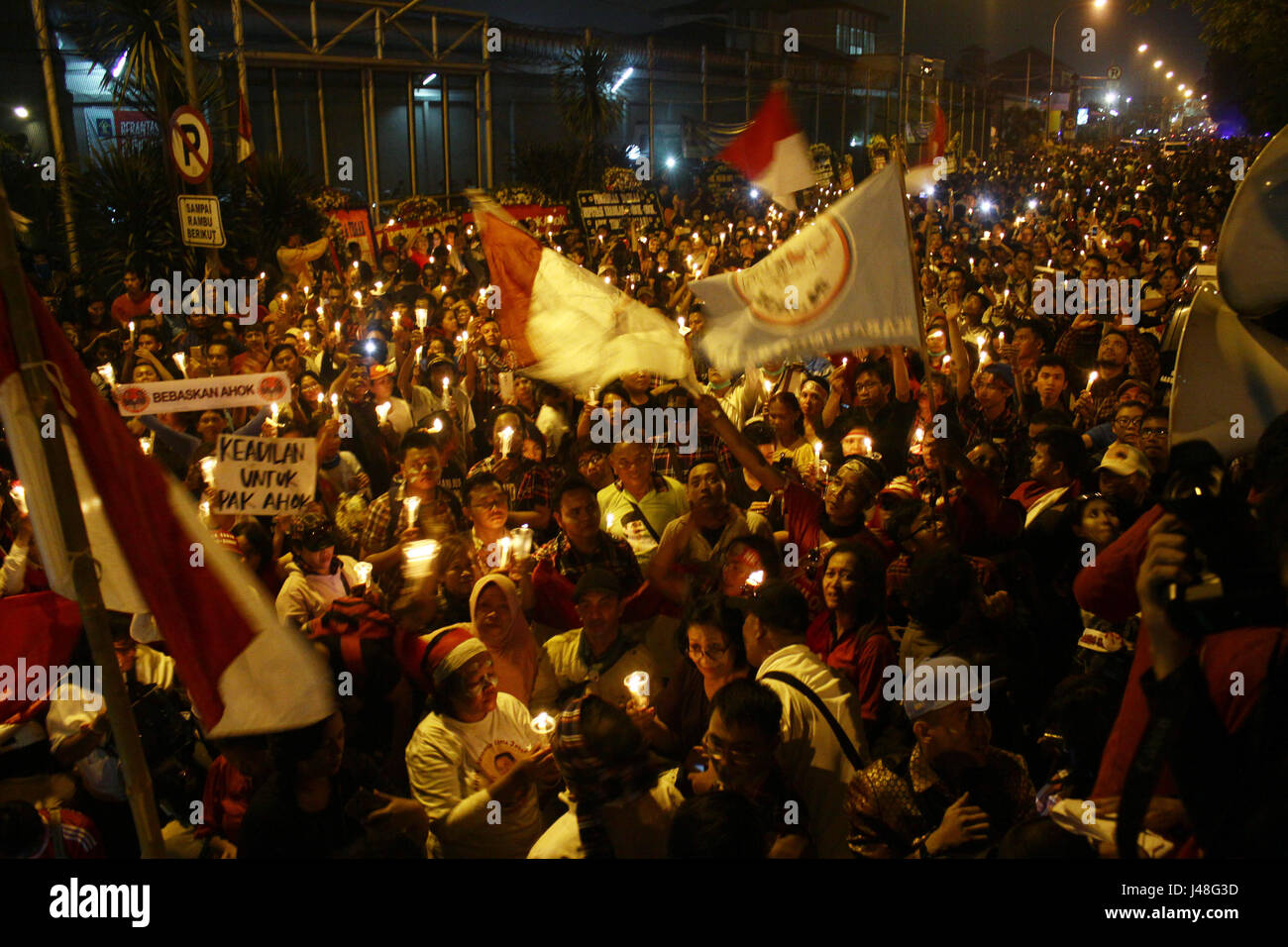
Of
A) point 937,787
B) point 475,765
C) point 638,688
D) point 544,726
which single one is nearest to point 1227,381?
point 937,787

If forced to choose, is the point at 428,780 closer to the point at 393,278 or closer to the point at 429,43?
the point at 393,278

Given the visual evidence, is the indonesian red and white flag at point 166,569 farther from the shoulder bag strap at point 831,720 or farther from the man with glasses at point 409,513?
the man with glasses at point 409,513

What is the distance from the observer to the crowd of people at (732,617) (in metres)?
2.69

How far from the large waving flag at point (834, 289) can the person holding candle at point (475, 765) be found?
2.23 metres

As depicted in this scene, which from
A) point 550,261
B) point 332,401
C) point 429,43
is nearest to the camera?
point 550,261

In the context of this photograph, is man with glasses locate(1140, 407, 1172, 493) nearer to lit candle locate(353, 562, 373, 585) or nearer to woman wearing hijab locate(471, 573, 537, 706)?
woman wearing hijab locate(471, 573, 537, 706)

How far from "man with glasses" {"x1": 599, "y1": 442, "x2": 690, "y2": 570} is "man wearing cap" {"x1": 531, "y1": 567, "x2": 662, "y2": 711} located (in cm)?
112

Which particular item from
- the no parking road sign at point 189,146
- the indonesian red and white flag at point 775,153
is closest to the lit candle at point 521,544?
the indonesian red and white flag at point 775,153

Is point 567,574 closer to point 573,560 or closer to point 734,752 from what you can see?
point 573,560

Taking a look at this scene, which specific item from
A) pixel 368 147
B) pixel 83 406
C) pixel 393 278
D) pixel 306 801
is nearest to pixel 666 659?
pixel 306 801

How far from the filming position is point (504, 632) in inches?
160

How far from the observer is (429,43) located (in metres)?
31.8

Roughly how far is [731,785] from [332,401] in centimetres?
517

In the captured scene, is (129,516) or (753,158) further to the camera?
(753,158)
